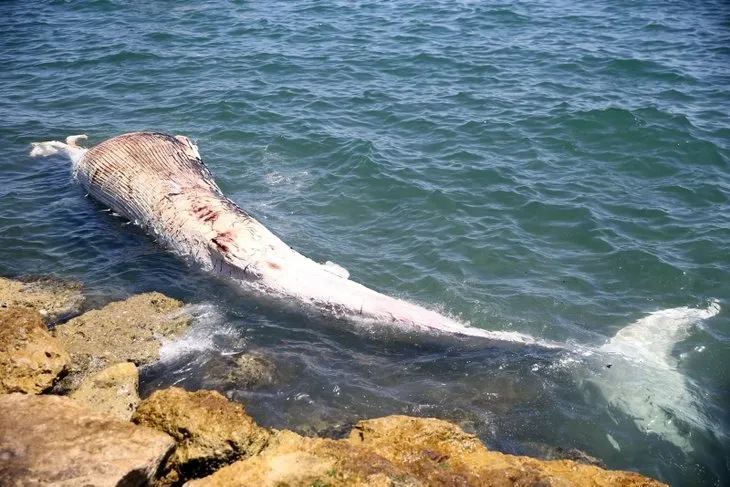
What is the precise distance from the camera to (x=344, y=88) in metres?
15.2

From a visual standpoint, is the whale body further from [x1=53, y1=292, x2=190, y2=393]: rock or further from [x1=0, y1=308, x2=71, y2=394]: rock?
[x1=0, y1=308, x2=71, y2=394]: rock

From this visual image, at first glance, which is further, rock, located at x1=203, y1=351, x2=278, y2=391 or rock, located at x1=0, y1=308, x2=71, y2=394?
rock, located at x1=203, y1=351, x2=278, y2=391

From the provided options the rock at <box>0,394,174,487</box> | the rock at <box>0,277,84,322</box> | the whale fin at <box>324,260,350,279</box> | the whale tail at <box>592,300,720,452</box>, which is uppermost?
the rock at <box>0,394,174,487</box>

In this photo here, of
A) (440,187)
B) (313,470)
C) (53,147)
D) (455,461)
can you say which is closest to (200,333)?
(313,470)

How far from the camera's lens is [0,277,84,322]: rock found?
7488 mm

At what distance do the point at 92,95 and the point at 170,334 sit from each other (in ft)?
34.4

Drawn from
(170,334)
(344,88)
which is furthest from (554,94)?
(170,334)

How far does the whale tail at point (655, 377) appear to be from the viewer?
6.42m

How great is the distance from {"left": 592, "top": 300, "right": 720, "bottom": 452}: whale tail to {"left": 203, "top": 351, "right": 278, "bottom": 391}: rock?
3738 millimetres

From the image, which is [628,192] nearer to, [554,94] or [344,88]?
[554,94]

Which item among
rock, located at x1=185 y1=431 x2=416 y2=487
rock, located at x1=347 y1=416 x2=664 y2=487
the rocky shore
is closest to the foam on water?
the rocky shore

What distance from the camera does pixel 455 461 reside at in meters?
4.61

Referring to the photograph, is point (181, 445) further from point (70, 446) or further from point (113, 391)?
point (113, 391)

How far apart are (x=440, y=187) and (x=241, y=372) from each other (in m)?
5.65
